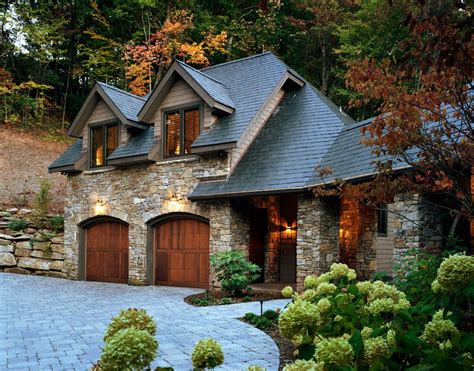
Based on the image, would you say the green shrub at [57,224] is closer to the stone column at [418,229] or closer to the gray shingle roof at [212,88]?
the gray shingle roof at [212,88]

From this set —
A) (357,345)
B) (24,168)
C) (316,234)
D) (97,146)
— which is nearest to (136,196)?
(97,146)

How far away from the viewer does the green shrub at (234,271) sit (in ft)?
33.5

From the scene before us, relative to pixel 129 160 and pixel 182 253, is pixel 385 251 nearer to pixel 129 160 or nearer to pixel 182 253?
pixel 182 253

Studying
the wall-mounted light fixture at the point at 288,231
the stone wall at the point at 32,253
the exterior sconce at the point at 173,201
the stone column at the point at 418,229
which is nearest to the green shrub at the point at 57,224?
the stone wall at the point at 32,253

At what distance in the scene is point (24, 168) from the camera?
2252cm

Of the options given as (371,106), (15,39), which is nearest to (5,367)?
(371,106)

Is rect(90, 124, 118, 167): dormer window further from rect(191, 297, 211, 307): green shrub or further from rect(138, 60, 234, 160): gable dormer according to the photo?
rect(191, 297, 211, 307): green shrub

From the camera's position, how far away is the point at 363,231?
1241 cm

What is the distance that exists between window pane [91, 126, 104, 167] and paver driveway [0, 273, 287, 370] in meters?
4.95

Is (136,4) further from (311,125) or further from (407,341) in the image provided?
(407,341)

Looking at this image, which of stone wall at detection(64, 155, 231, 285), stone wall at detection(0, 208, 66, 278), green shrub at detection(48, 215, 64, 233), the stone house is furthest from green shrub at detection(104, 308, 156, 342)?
green shrub at detection(48, 215, 64, 233)

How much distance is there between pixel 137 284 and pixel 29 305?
4584 millimetres

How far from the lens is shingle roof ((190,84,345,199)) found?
11.1 m

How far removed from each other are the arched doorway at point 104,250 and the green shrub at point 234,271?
17.0ft
